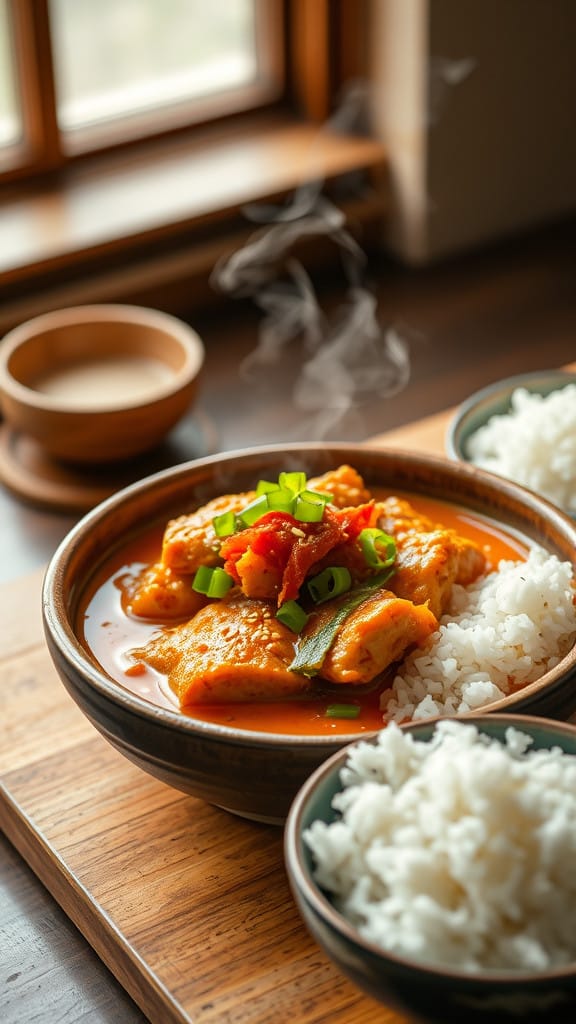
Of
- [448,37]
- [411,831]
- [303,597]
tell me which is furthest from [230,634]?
[448,37]

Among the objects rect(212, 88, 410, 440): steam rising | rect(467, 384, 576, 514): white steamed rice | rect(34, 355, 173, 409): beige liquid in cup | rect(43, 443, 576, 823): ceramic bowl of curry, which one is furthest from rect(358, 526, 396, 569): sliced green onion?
rect(212, 88, 410, 440): steam rising

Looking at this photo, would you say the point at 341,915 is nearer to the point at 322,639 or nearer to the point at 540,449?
the point at 322,639

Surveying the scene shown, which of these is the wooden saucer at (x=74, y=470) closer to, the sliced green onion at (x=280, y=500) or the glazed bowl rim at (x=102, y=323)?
the glazed bowl rim at (x=102, y=323)

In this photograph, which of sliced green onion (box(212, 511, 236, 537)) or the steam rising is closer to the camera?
sliced green onion (box(212, 511, 236, 537))

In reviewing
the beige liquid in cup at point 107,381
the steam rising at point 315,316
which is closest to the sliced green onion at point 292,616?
the beige liquid in cup at point 107,381

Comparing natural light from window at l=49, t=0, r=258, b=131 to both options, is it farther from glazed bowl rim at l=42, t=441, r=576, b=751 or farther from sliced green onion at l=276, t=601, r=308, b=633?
sliced green onion at l=276, t=601, r=308, b=633

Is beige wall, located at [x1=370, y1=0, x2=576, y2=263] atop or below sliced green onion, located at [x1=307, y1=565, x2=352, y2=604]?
below
